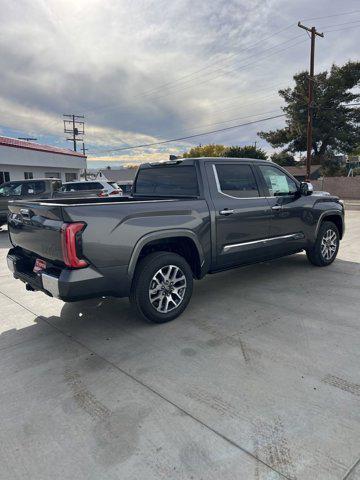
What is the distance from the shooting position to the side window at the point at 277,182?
5168 millimetres

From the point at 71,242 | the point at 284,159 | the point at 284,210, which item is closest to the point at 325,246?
the point at 284,210

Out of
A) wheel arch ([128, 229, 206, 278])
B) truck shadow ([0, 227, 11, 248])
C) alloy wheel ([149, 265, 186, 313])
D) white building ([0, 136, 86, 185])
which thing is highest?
white building ([0, 136, 86, 185])

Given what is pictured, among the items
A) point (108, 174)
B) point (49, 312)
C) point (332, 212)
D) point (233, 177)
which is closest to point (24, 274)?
point (49, 312)

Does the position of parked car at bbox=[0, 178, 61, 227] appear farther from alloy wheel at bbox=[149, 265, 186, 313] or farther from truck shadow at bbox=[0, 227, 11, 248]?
alloy wheel at bbox=[149, 265, 186, 313]

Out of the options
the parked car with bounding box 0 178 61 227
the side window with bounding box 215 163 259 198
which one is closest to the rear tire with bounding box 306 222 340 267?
the side window with bounding box 215 163 259 198

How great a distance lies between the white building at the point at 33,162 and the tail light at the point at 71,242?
72.7ft

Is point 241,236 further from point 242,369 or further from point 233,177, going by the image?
point 242,369

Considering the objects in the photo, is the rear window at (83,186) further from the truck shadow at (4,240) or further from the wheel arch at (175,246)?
the wheel arch at (175,246)

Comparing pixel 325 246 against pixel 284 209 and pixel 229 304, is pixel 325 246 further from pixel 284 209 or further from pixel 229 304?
pixel 229 304

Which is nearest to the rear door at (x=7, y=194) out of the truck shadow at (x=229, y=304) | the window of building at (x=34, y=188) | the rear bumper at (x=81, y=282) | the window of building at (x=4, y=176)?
the window of building at (x=34, y=188)

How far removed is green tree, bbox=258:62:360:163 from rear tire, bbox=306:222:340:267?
3145 cm

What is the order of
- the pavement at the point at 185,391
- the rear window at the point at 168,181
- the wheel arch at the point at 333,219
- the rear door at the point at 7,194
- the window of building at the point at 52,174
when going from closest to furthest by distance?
the pavement at the point at 185,391 → the rear window at the point at 168,181 → the wheel arch at the point at 333,219 → the rear door at the point at 7,194 → the window of building at the point at 52,174

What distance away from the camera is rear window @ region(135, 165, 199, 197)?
4.44m

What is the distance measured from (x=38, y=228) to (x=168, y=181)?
1951mm
